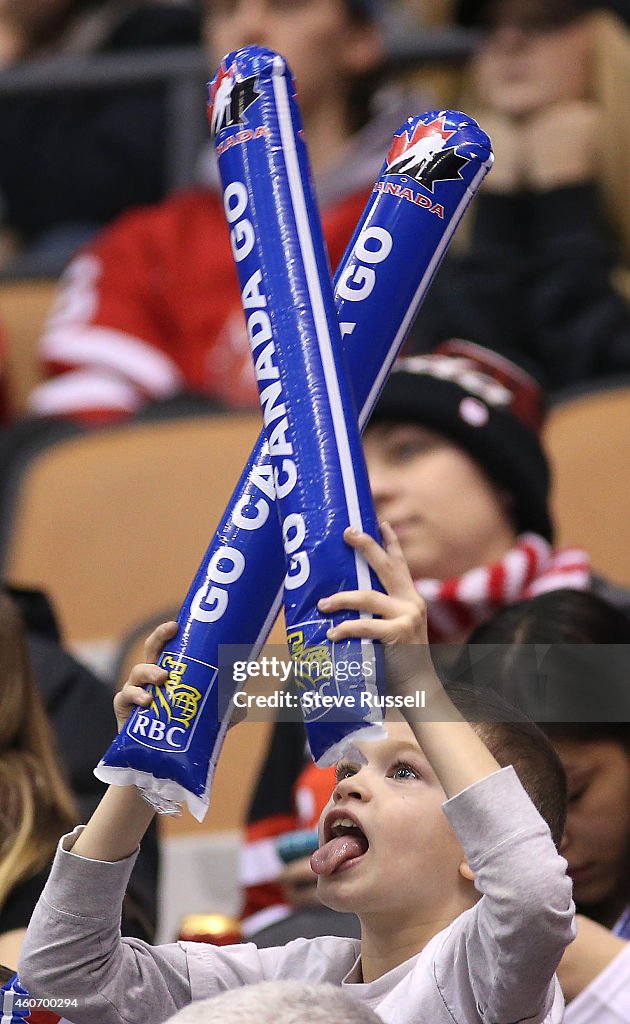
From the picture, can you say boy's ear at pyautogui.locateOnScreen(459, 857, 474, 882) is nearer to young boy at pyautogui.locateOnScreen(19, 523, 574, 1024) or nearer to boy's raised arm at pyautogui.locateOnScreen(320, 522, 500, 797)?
young boy at pyautogui.locateOnScreen(19, 523, 574, 1024)

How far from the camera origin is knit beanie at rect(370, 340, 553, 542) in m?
1.65

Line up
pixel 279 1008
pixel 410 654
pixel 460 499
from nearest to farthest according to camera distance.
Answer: pixel 279 1008, pixel 410 654, pixel 460 499

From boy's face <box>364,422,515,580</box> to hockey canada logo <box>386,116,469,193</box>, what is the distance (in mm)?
738

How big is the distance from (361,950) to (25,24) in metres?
2.45

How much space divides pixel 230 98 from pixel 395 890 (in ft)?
1.40

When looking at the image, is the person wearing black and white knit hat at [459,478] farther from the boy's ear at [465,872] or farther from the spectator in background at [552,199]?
the boy's ear at [465,872]

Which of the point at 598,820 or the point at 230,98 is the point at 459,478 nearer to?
the point at 598,820

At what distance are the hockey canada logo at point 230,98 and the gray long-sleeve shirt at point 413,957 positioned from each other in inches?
13.8

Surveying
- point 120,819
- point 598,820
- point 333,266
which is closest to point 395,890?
point 120,819

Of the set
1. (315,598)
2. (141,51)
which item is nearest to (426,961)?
(315,598)

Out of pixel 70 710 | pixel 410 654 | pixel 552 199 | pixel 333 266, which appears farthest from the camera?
pixel 552 199

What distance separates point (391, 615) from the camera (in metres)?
0.73

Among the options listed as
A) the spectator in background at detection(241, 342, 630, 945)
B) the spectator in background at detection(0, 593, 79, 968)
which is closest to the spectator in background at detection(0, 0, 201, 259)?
the spectator in background at detection(241, 342, 630, 945)

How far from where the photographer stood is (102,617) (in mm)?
2041
